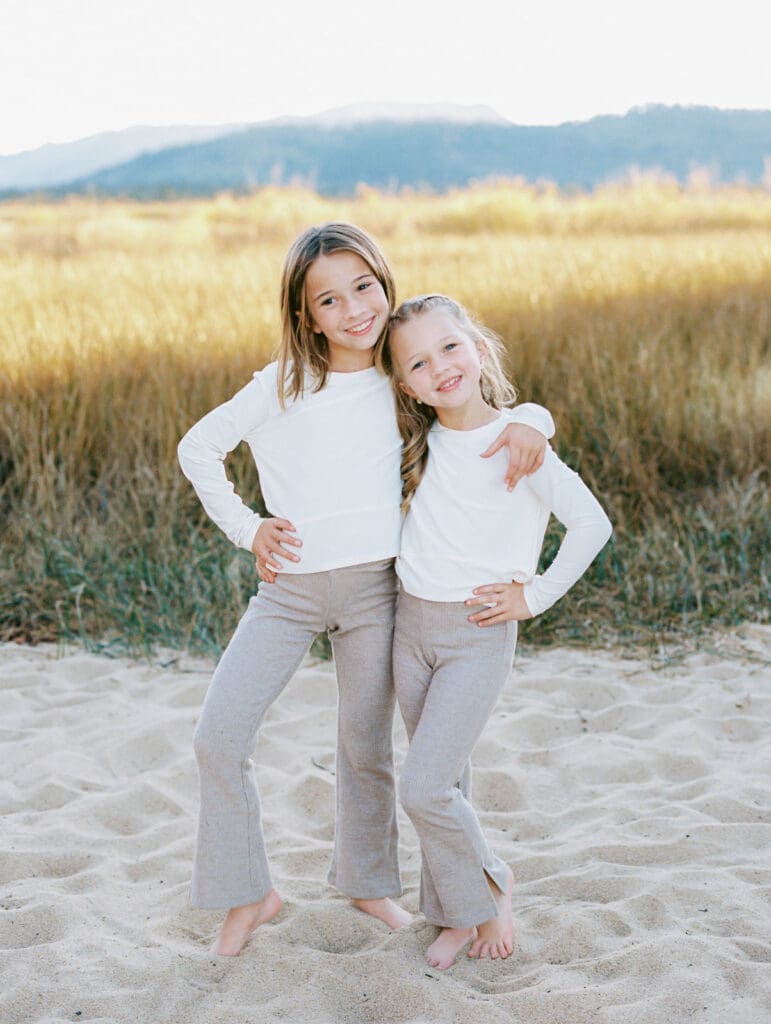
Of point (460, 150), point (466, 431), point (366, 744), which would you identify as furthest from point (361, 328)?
point (460, 150)

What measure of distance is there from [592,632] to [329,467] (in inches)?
90.0

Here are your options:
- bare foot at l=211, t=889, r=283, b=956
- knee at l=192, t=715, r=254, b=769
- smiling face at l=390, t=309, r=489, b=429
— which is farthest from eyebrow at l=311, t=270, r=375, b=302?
bare foot at l=211, t=889, r=283, b=956

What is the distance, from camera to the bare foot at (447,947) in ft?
7.27

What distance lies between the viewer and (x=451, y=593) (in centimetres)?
214

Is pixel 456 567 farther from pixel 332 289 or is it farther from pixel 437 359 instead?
pixel 332 289

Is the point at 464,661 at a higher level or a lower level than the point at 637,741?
higher

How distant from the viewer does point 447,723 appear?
81.8 inches

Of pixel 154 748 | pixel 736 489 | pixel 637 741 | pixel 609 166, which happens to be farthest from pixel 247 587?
pixel 609 166

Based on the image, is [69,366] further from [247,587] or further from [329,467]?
[329,467]

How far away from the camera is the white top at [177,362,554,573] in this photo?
219 centimetres

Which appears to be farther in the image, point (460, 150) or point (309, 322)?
point (460, 150)

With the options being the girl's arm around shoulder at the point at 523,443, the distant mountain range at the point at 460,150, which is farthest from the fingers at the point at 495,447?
the distant mountain range at the point at 460,150

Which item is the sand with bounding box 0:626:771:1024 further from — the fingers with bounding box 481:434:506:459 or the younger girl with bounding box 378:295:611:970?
the fingers with bounding box 481:434:506:459

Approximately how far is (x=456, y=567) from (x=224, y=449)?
0.50 m
